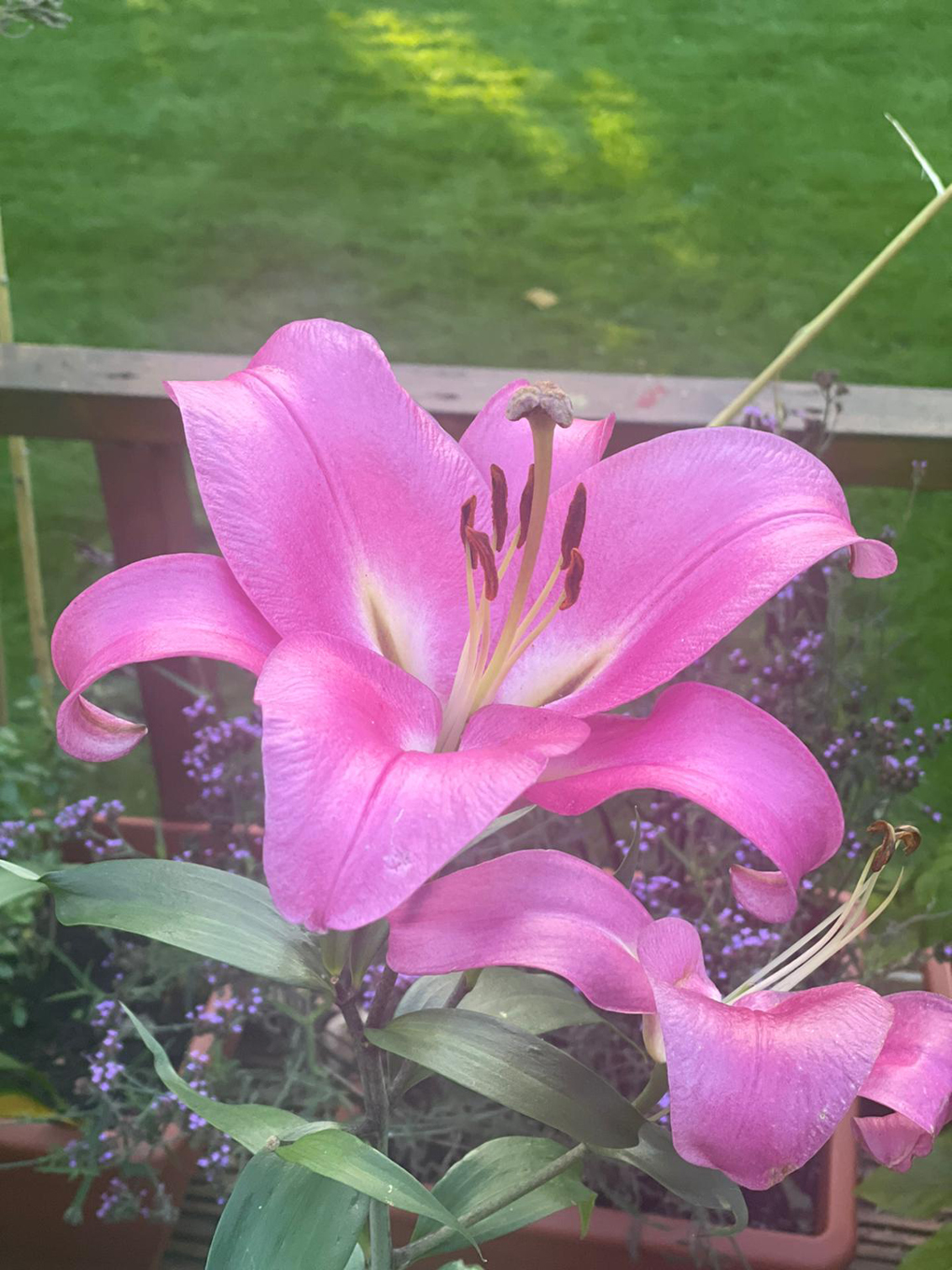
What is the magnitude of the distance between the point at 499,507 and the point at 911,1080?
238 mm

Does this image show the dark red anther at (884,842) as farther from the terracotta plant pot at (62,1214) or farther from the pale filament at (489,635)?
the terracotta plant pot at (62,1214)

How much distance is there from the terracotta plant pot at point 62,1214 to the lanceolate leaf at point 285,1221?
54 centimetres

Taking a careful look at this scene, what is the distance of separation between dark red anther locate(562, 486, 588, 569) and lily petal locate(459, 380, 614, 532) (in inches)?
2.7

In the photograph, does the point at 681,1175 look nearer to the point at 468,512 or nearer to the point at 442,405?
the point at 468,512

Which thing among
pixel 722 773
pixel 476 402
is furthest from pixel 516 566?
pixel 476 402

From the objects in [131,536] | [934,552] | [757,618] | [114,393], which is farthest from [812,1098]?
[934,552]

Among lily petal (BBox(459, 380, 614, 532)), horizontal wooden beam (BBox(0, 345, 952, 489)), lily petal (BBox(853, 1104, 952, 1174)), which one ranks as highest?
lily petal (BBox(459, 380, 614, 532))

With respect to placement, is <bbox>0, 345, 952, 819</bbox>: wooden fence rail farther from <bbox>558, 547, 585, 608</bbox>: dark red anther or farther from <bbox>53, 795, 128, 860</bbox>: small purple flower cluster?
<bbox>558, 547, 585, 608</bbox>: dark red anther

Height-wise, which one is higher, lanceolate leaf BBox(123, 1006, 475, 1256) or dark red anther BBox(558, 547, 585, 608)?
dark red anther BBox(558, 547, 585, 608)

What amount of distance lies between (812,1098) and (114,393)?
3.06ft

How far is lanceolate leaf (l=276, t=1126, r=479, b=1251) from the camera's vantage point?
16.1 inches

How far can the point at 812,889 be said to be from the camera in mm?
1048

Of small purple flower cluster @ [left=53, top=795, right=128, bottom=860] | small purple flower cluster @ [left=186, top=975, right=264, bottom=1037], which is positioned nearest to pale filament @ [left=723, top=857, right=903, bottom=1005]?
small purple flower cluster @ [left=186, top=975, right=264, bottom=1037]

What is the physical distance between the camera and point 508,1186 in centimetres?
56
